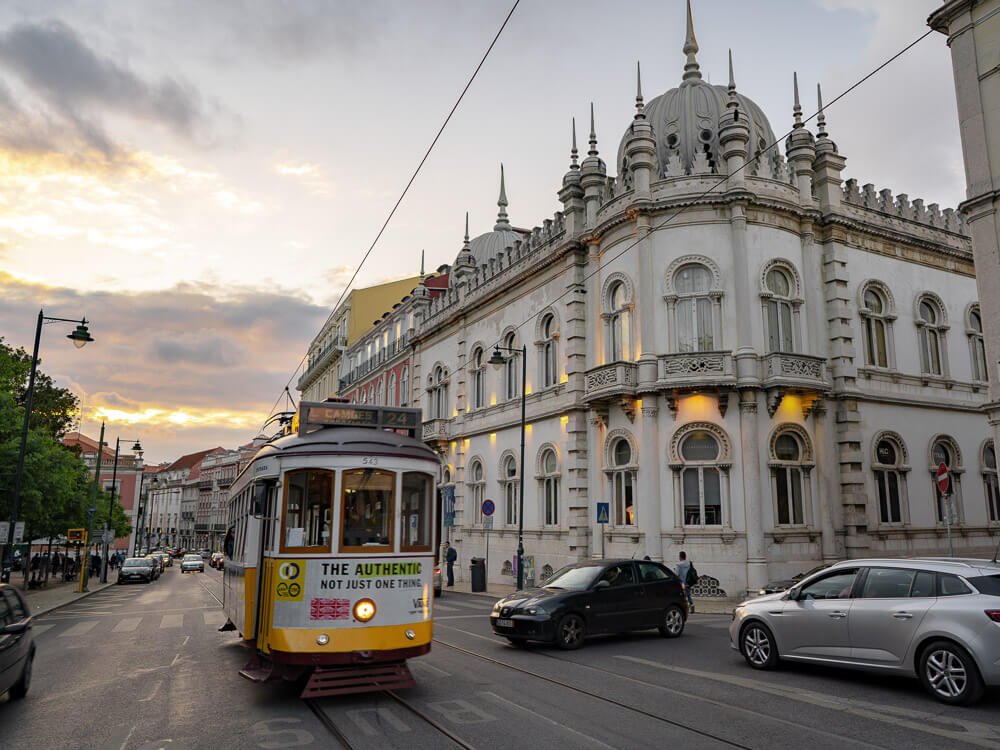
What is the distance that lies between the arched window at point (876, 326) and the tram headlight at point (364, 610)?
22.4m

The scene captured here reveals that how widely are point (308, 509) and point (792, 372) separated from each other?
700 inches

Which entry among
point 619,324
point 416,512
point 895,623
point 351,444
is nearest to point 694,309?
point 619,324

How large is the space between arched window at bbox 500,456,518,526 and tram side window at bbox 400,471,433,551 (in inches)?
825

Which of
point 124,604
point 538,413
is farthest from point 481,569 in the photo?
point 124,604

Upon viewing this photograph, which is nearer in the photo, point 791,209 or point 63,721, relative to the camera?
point 63,721

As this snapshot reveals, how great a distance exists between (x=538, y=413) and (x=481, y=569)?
21.0 feet

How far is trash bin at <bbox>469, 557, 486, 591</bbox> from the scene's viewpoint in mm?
26234

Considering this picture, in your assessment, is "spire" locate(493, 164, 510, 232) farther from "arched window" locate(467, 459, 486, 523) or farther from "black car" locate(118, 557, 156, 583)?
"black car" locate(118, 557, 156, 583)

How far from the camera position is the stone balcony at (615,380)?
2356 cm

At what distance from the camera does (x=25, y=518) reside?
29.2 metres

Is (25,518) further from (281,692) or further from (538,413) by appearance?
(281,692)

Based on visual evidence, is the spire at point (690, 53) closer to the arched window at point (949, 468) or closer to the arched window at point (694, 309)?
the arched window at point (694, 309)

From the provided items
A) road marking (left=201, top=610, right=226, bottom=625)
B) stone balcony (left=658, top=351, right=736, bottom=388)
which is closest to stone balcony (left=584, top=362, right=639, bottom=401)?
stone balcony (left=658, top=351, right=736, bottom=388)

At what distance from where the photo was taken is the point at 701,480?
22609 millimetres
